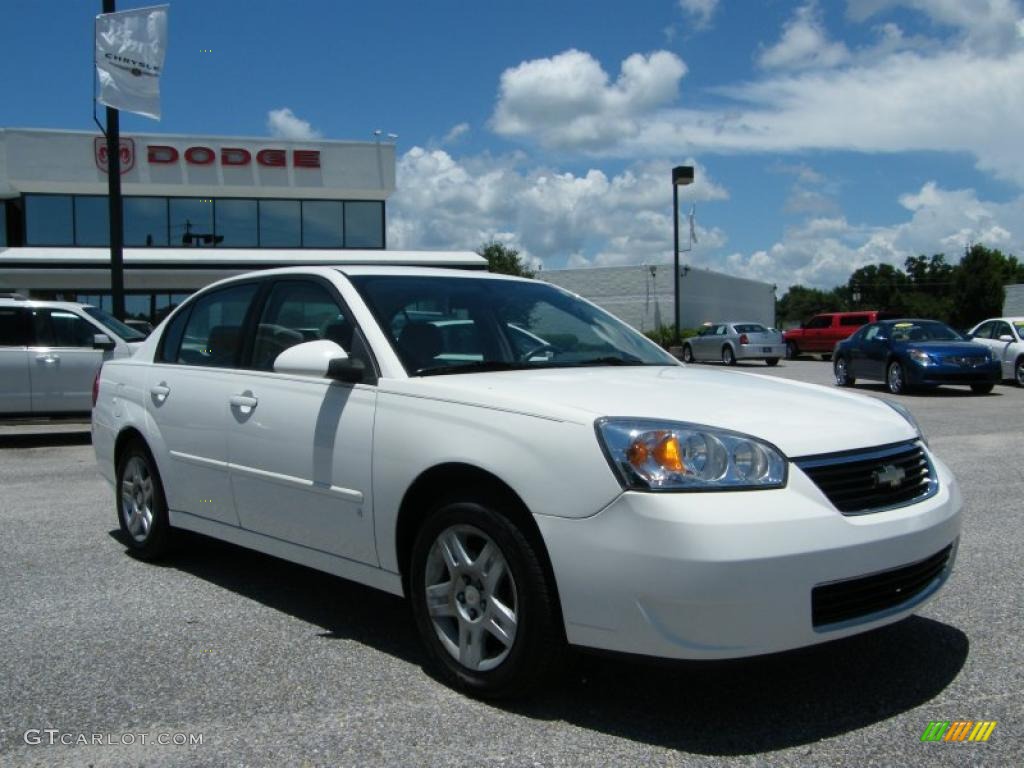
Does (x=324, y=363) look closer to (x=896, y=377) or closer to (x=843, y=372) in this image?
(x=896, y=377)

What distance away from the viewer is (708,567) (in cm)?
299

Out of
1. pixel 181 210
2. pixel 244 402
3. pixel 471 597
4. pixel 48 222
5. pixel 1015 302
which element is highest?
pixel 181 210

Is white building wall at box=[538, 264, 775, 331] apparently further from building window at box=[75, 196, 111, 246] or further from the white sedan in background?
the white sedan in background

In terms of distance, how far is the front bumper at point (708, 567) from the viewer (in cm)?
301

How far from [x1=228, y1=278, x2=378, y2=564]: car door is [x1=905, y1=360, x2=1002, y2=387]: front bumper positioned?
49.0 ft

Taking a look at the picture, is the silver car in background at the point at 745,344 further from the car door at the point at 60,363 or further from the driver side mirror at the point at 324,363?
the driver side mirror at the point at 324,363

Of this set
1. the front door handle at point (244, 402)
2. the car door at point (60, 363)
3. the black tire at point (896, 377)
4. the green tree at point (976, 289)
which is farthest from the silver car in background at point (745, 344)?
the green tree at point (976, 289)

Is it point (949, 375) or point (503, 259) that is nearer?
point (949, 375)

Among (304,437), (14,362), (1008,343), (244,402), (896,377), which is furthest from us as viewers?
(1008,343)

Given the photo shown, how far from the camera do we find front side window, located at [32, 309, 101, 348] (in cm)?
1169

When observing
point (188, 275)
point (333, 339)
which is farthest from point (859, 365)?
point (188, 275)

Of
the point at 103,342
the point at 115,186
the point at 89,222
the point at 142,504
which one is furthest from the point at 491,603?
the point at 89,222

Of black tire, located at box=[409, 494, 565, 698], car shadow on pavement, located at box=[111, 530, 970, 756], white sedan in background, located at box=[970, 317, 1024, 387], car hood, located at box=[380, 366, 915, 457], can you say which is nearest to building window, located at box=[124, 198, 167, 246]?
white sedan in background, located at box=[970, 317, 1024, 387]

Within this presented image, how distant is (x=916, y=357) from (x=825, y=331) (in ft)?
53.7
